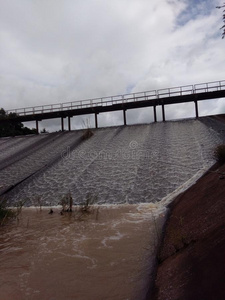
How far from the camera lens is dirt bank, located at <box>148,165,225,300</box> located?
8.77 ft

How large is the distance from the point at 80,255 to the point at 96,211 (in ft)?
10.3

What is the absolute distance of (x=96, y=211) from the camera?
834 centimetres

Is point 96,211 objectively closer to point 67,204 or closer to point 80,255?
point 67,204

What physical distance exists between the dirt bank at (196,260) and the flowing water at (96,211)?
0.46m

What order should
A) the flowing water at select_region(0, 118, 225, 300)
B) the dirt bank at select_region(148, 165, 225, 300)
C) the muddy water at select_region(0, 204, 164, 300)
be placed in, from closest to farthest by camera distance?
the dirt bank at select_region(148, 165, 225, 300) → the muddy water at select_region(0, 204, 164, 300) → the flowing water at select_region(0, 118, 225, 300)

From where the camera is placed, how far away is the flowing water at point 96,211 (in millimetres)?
4184

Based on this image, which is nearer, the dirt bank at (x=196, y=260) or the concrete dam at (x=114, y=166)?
the dirt bank at (x=196, y=260)

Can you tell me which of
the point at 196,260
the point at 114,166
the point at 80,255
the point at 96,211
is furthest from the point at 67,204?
the point at 196,260

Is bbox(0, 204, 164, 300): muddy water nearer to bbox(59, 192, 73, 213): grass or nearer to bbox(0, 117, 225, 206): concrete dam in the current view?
bbox(59, 192, 73, 213): grass

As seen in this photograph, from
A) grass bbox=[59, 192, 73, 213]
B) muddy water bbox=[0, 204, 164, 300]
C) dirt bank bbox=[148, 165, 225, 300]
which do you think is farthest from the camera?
grass bbox=[59, 192, 73, 213]

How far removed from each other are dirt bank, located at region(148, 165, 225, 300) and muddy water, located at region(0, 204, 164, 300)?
41 centimetres

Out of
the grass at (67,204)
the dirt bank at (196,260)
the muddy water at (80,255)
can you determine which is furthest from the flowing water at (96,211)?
the dirt bank at (196,260)

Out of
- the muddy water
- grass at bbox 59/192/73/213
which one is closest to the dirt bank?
the muddy water

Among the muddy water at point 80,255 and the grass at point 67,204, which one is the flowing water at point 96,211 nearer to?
the muddy water at point 80,255
